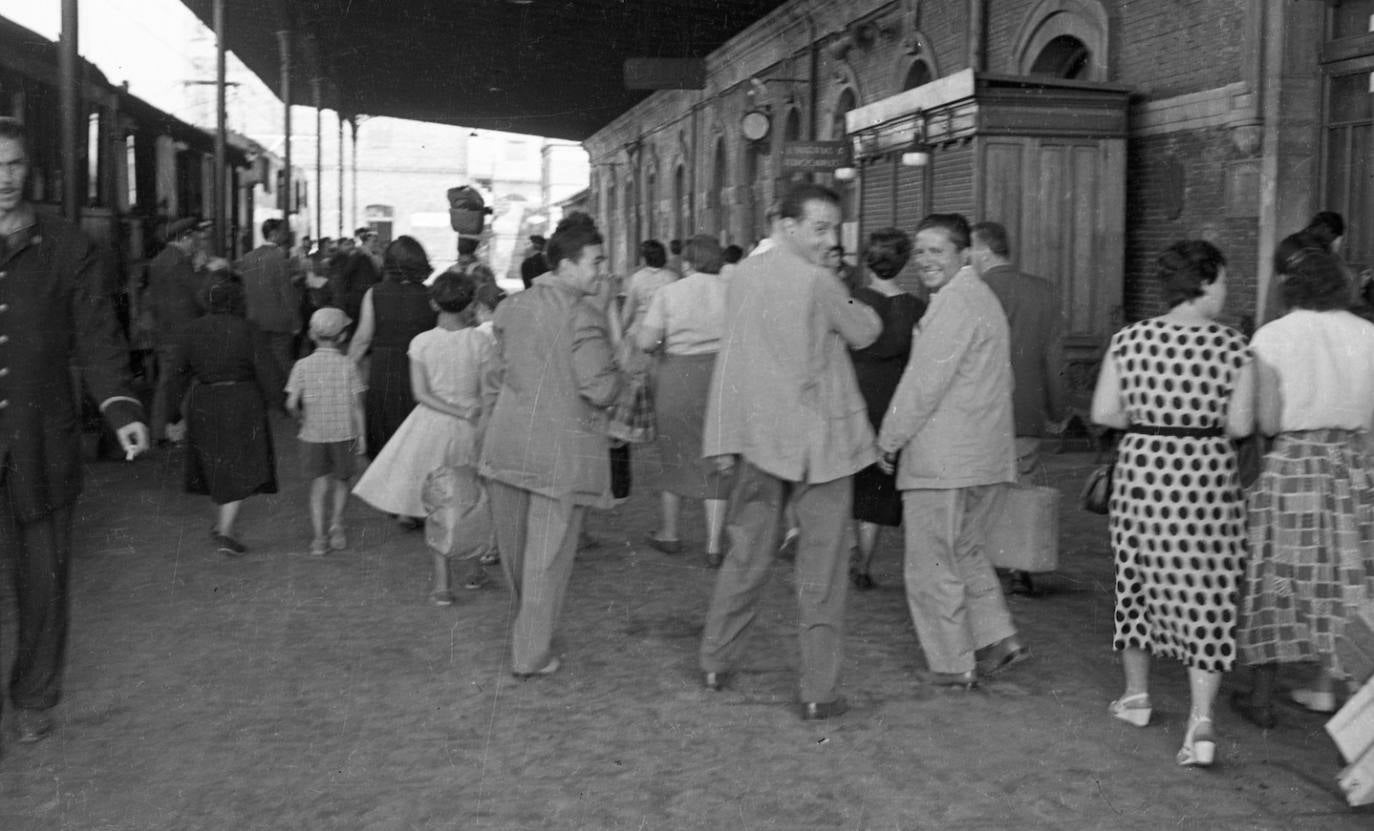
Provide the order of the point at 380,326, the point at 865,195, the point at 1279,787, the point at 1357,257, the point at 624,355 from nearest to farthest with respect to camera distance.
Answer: the point at 1279,787 < the point at 624,355 < the point at 380,326 < the point at 1357,257 < the point at 865,195

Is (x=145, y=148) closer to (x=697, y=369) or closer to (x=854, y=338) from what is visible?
(x=697, y=369)

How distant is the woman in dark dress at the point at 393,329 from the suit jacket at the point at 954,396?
4.20 meters

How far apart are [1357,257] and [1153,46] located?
301 centimetres

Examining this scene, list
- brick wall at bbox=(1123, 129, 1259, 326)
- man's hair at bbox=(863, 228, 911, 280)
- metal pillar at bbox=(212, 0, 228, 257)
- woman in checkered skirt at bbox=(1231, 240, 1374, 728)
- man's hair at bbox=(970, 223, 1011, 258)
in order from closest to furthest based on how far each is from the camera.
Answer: woman in checkered skirt at bbox=(1231, 240, 1374, 728), man's hair at bbox=(863, 228, 911, 280), man's hair at bbox=(970, 223, 1011, 258), brick wall at bbox=(1123, 129, 1259, 326), metal pillar at bbox=(212, 0, 228, 257)

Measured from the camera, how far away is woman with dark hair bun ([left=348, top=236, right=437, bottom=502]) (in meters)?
9.16

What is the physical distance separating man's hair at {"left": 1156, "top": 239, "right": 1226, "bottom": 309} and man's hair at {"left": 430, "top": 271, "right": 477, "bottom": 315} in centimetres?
379

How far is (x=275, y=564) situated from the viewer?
8.16 m

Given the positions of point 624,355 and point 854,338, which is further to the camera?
point 624,355

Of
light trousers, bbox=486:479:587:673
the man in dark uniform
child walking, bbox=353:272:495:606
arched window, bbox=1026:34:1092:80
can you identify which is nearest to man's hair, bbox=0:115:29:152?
the man in dark uniform

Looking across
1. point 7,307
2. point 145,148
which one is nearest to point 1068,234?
point 7,307

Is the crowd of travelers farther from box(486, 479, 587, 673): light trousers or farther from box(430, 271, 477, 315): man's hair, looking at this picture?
box(430, 271, 477, 315): man's hair

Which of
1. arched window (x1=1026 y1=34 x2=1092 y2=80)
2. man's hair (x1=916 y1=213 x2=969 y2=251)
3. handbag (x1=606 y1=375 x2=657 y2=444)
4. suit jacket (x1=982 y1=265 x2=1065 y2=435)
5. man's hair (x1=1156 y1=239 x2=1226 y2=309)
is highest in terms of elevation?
arched window (x1=1026 y1=34 x2=1092 y2=80)

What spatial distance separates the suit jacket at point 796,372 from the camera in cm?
530

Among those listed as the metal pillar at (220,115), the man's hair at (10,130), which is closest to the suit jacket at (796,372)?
the man's hair at (10,130)
